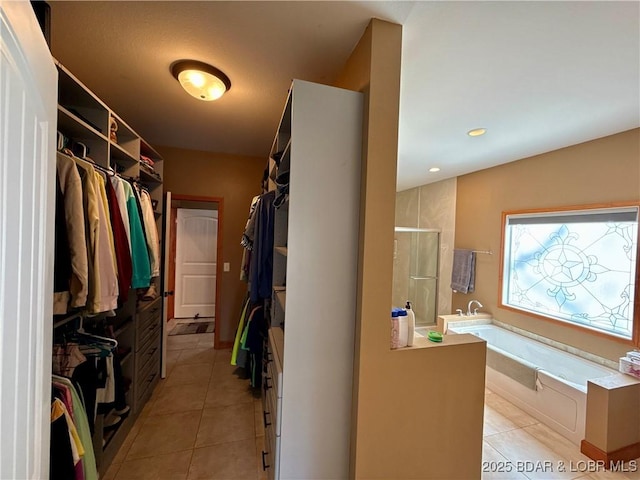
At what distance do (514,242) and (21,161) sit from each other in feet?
13.4

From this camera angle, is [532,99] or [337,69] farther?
[532,99]

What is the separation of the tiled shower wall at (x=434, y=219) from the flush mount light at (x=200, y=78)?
3.52 m

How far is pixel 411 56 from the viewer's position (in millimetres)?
1479

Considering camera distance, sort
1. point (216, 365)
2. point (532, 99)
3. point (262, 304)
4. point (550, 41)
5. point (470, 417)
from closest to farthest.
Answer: point (550, 41), point (470, 417), point (532, 99), point (262, 304), point (216, 365)

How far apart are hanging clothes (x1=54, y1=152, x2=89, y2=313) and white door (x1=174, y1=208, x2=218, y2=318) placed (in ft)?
11.6

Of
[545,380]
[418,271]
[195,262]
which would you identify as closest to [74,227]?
[545,380]

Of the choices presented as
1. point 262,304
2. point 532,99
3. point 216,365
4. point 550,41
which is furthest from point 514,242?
point 216,365

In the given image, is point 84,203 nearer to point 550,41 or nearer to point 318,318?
point 318,318

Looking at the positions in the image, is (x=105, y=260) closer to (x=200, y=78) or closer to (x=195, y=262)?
(x=200, y=78)

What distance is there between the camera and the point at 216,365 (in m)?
3.03

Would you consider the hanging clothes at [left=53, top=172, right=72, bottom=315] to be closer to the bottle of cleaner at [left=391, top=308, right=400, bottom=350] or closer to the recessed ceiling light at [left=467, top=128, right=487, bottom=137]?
the bottle of cleaner at [left=391, top=308, right=400, bottom=350]

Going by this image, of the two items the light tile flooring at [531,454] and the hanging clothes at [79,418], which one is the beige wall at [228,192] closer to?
the hanging clothes at [79,418]

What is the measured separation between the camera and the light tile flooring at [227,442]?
167cm

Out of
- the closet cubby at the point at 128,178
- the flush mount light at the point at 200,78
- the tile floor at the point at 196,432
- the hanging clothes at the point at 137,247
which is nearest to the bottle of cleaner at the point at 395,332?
the tile floor at the point at 196,432
